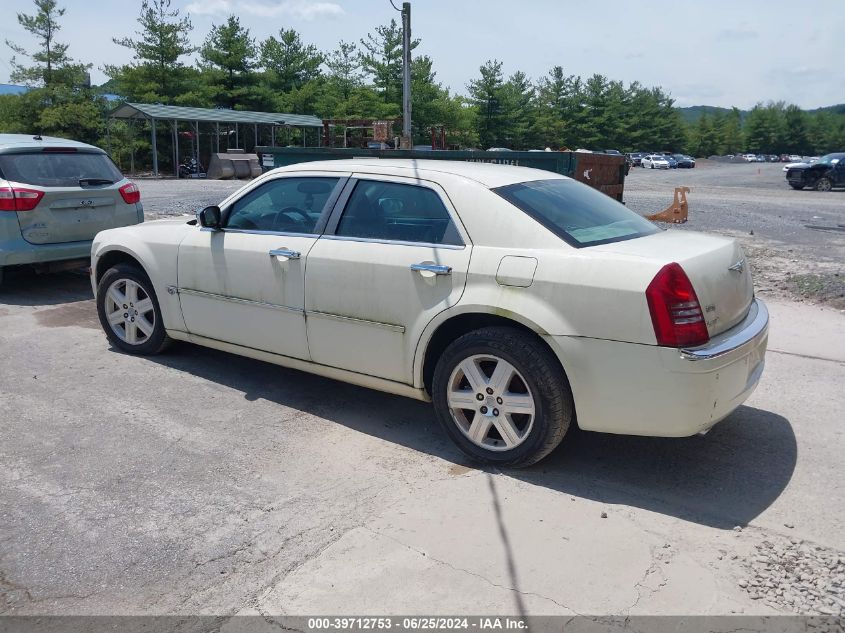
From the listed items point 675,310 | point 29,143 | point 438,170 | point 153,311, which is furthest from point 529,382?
point 29,143

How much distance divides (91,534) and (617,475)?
8.74ft

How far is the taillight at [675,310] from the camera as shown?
11.4ft

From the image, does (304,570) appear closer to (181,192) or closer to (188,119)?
(181,192)

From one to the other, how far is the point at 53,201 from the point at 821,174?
2930 cm

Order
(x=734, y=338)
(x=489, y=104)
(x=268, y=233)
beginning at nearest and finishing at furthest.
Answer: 1. (x=734, y=338)
2. (x=268, y=233)
3. (x=489, y=104)

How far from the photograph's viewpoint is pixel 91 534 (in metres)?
3.40

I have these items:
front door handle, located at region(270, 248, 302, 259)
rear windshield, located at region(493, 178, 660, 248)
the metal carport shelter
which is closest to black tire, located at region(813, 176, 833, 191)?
the metal carport shelter

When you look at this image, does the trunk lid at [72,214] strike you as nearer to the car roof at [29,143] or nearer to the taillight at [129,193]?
the taillight at [129,193]

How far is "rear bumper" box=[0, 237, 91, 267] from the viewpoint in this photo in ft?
25.3

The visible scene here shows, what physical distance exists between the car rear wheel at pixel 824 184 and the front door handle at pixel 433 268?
1174 inches

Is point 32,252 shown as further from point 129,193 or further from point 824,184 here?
point 824,184

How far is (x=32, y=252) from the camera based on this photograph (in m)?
7.78

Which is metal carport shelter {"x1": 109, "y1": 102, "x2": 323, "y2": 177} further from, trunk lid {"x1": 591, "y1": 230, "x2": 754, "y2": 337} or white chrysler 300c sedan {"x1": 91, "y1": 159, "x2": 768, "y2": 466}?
trunk lid {"x1": 591, "y1": 230, "x2": 754, "y2": 337}

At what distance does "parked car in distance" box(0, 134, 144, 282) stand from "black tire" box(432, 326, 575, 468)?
573 cm
